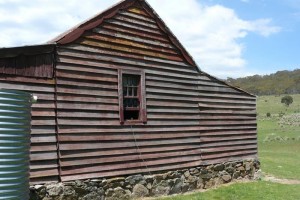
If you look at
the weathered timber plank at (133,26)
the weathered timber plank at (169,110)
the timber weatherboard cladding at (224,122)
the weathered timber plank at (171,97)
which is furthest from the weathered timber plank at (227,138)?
the weathered timber plank at (133,26)

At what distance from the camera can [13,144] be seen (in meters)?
5.29

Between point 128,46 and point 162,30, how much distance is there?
6.26 ft

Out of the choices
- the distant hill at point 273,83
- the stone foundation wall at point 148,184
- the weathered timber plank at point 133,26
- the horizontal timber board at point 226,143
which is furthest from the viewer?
the distant hill at point 273,83

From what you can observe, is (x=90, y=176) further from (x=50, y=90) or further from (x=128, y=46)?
(x=128, y=46)

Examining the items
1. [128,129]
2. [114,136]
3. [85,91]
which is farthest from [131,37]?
[114,136]

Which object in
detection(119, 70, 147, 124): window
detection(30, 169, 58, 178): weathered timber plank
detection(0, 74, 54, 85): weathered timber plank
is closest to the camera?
detection(0, 74, 54, 85): weathered timber plank

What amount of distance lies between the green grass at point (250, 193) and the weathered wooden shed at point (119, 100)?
1.27 m

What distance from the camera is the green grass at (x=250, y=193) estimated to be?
523 inches

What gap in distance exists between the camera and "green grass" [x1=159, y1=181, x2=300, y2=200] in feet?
43.6

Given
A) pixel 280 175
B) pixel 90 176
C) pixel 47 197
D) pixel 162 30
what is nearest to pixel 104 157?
pixel 90 176

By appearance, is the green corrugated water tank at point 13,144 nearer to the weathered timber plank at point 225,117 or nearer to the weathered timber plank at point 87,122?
the weathered timber plank at point 87,122

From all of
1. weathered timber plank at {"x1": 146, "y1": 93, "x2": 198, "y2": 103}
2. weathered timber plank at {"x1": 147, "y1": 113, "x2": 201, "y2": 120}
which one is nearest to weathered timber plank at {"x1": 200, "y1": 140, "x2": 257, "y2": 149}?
weathered timber plank at {"x1": 147, "y1": 113, "x2": 201, "y2": 120}

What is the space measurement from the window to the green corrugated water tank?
271 inches

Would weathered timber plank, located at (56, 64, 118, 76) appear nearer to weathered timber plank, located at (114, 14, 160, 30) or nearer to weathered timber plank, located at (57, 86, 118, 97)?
weathered timber plank, located at (57, 86, 118, 97)
